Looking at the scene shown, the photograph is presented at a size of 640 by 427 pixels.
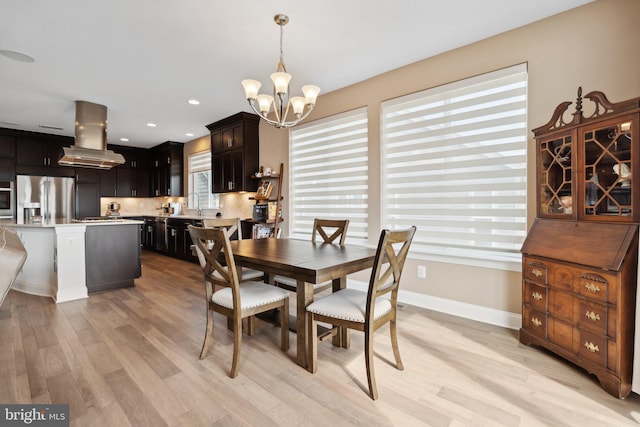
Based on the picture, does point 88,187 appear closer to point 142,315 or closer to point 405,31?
point 142,315

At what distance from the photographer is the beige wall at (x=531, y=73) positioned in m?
2.13

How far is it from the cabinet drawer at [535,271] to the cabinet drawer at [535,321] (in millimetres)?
237

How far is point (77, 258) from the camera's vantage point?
355cm

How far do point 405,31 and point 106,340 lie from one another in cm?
370

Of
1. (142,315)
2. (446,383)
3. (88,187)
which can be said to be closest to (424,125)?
(446,383)

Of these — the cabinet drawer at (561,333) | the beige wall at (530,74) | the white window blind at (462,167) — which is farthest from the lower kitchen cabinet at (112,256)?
the cabinet drawer at (561,333)

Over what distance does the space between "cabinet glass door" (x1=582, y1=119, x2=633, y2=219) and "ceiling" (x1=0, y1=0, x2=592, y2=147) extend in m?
1.20

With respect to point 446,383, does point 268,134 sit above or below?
above

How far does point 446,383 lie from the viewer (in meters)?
1.81

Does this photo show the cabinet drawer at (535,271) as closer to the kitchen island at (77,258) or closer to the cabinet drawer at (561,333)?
the cabinet drawer at (561,333)

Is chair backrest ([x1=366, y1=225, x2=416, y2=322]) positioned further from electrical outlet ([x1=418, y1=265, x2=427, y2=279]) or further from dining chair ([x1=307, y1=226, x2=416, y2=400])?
electrical outlet ([x1=418, y1=265, x2=427, y2=279])

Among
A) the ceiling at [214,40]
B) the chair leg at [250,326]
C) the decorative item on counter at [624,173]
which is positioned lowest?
the chair leg at [250,326]

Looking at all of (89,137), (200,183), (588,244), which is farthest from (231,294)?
(200,183)

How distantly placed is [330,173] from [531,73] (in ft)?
7.72
